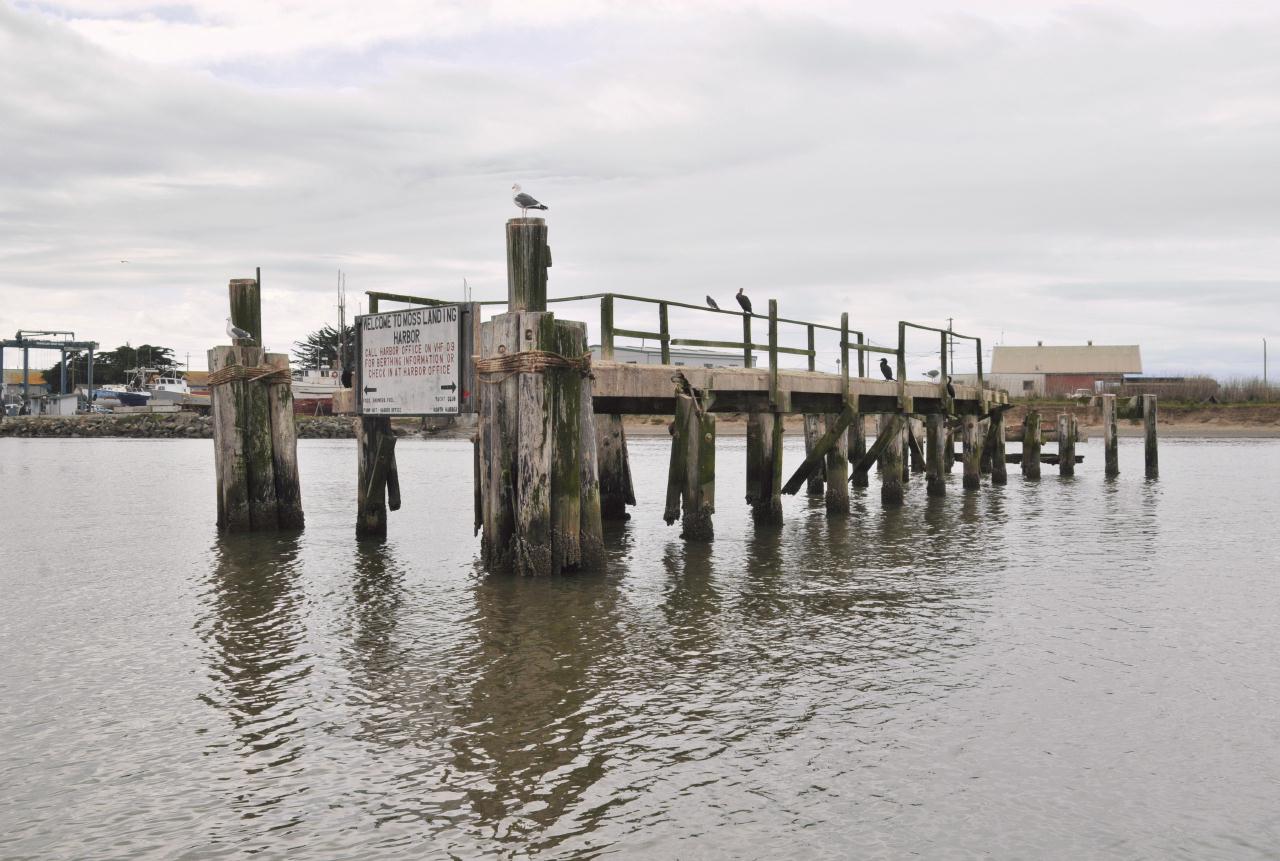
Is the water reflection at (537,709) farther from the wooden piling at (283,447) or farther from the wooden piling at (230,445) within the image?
the wooden piling at (230,445)

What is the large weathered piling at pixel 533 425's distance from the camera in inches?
494

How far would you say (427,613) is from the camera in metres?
11.8

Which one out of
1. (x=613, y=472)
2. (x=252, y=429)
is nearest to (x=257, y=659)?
(x=252, y=429)

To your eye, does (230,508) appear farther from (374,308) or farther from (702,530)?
(702,530)

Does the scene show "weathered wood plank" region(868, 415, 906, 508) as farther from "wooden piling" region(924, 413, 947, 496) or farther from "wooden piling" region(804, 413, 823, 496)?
"wooden piling" region(924, 413, 947, 496)

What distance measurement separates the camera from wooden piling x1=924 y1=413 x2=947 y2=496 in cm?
2705

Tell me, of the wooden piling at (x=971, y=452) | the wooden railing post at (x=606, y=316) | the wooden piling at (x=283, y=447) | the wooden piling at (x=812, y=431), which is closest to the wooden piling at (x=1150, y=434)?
the wooden piling at (x=971, y=452)

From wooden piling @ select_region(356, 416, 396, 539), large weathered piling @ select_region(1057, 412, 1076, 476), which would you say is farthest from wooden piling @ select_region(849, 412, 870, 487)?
wooden piling @ select_region(356, 416, 396, 539)

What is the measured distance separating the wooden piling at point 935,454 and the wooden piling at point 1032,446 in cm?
Answer: 817

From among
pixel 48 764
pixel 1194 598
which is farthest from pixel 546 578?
pixel 1194 598

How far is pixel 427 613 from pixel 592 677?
3.30 metres

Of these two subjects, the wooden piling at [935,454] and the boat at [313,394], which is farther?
the boat at [313,394]

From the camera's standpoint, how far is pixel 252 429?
→ 16719 millimetres

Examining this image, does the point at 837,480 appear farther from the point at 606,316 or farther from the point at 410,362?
the point at 410,362
